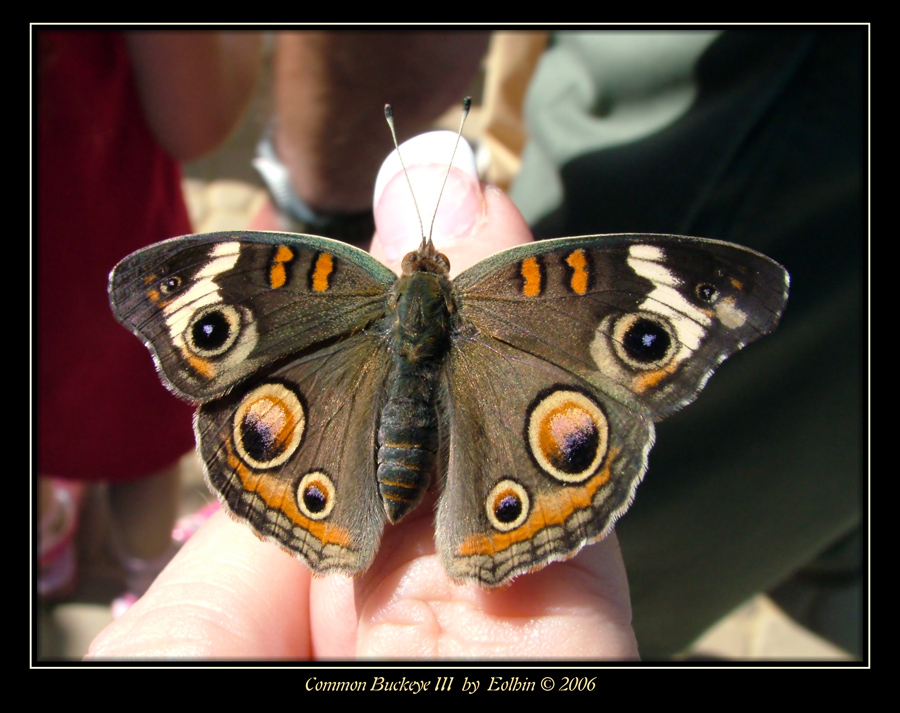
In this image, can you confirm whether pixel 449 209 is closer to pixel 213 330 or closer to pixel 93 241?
pixel 213 330

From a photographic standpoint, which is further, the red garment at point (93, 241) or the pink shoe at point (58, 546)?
the pink shoe at point (58, 546)

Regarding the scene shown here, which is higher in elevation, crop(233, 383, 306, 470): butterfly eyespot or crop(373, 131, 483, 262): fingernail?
crop(373, 131, 483, 262): fingernail

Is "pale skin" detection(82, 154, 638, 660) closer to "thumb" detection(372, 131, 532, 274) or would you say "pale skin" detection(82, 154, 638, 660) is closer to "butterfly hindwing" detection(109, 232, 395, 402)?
"thumb" detection(372, 131, 532, 274)

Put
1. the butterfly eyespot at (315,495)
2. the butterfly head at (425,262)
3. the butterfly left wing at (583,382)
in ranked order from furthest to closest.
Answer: the butterfly head at (425,262) < the butterfly eyespot at (315,495) < the butterfly left wing at (583,382)

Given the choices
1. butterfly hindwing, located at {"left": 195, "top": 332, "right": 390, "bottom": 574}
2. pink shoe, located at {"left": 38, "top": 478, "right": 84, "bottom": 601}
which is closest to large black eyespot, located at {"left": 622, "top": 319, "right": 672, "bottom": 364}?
butterfly hindwing, located at {"left": 195, "top": 332, "right": 390, "bottom": 574}

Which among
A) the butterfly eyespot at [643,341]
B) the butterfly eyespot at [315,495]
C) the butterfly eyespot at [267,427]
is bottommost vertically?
the butterfly eyespot at [315,495]

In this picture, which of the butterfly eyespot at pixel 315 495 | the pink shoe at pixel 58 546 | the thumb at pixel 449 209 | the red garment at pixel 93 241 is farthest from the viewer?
the pink shoe at pixel 58 546

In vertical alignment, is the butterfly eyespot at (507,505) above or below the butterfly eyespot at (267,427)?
below

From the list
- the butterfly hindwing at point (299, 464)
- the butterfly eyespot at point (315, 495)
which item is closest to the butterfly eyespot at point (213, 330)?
the butterfly hindwing at point (299, 464)

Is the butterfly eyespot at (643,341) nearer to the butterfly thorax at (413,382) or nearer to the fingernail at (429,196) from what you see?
the butterfly thorax at (413,382)
